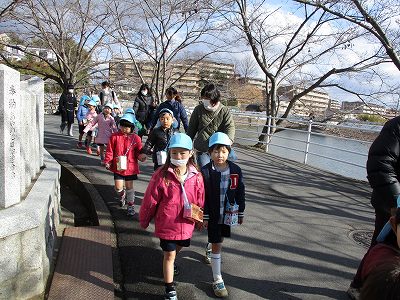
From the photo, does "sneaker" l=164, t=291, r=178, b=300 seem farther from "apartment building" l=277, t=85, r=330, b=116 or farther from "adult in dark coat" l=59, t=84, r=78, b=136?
"apartment building" l=277, t=85, r=330, b=116

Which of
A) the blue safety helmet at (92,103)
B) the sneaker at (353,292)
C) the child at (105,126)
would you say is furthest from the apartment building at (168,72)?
the sneaker at (353,292)

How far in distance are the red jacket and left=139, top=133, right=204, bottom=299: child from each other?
1865mm

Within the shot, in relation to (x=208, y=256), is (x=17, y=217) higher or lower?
higher

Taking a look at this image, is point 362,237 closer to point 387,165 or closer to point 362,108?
point 387,165

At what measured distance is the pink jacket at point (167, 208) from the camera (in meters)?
2.81

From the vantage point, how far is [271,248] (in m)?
3.94

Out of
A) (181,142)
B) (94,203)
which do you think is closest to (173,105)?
(94,203)

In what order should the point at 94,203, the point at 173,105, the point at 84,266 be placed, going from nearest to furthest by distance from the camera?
the point at 84,266 < the point at 94,203 < the point at 173,105

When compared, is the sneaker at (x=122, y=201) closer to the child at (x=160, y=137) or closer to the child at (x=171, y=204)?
the child at (x=160, y=137)

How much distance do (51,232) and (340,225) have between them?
357 centimetres

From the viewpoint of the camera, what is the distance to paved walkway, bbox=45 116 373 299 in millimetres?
3125

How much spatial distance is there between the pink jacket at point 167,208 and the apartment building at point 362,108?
31.3ft

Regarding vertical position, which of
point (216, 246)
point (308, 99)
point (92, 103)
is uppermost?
point (308, 99)

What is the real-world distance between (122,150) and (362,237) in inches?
126
